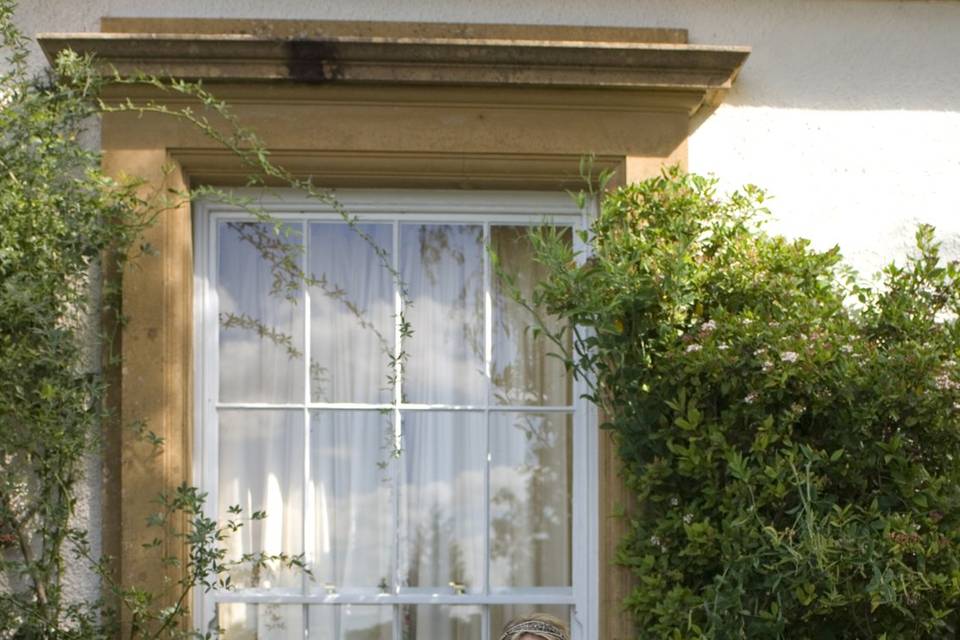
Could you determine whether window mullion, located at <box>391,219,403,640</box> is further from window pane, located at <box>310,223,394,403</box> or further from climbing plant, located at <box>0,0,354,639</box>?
climbing plant, located at <box>0,0,354,639</box>

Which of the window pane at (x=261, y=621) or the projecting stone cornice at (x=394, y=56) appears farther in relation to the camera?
the window pane at (x=261, y=621)

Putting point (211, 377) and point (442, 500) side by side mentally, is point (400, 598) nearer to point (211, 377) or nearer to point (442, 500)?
point (442, 500)

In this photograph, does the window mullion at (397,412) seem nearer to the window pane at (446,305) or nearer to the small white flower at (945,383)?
the window pane at (446,305)

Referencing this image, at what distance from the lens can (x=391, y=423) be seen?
4750 millimetres

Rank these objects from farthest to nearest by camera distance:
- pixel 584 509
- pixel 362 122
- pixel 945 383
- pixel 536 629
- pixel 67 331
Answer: pixel 584 509 < pixel 362 122 < pixel 67 331 < pixel 536 629 < pixel 945 383

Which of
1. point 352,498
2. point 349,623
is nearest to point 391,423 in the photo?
point 352,498

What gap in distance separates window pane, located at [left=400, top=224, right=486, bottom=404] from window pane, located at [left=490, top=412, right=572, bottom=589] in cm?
19

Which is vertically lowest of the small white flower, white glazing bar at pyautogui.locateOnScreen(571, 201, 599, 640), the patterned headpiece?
the patterned headpiece

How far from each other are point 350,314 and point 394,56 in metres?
0.89

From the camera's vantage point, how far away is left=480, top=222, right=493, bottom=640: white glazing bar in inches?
185

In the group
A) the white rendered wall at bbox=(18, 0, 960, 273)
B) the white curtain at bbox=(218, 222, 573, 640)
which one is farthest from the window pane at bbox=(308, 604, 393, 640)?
the white rendered wall at bbox=(18, 0, 960, 273)

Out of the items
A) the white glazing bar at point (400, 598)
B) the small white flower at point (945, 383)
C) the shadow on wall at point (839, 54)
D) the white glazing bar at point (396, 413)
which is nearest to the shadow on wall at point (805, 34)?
the shadow on wall at point (839, 54)

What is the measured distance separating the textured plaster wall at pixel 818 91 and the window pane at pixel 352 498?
137 cm

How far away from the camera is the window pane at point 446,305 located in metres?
4.79
